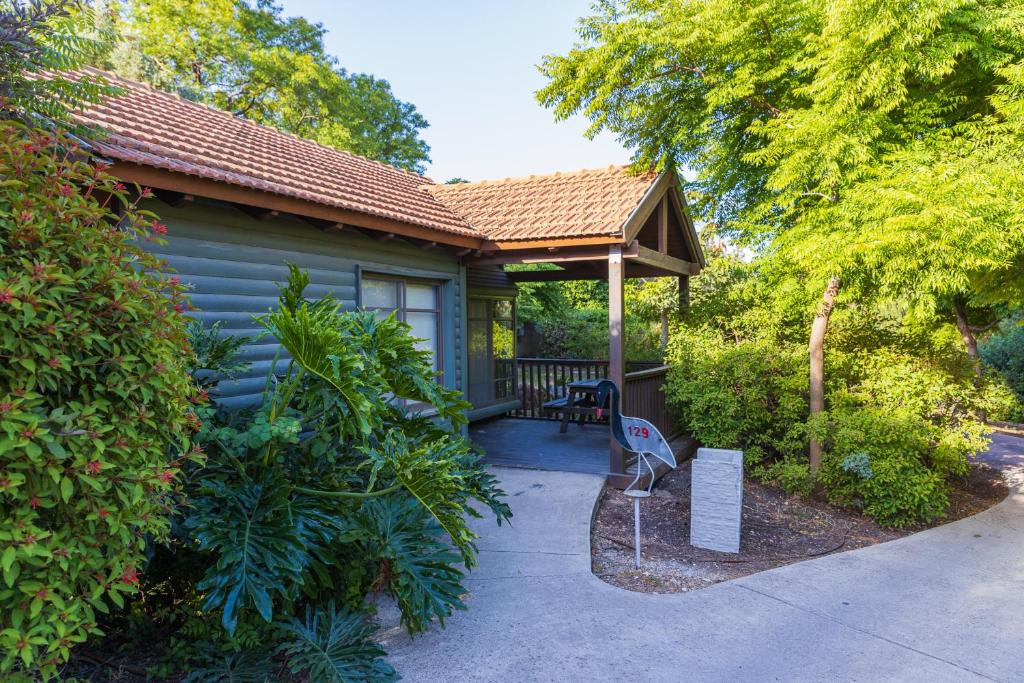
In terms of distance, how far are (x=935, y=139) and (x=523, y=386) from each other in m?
6.95

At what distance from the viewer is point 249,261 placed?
5129mm

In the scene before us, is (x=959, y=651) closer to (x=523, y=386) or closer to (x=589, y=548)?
(x=589, y=548)

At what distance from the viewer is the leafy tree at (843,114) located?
540cm

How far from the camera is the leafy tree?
17.7 ft

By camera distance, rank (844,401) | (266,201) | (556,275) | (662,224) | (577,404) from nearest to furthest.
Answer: (266,201) < (844,401) < (662,224) < (577,404) < (556,275)

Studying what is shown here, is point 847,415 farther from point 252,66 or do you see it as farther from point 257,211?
point 252,66

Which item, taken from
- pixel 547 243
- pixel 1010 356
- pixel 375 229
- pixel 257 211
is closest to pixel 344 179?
pixel 375 229

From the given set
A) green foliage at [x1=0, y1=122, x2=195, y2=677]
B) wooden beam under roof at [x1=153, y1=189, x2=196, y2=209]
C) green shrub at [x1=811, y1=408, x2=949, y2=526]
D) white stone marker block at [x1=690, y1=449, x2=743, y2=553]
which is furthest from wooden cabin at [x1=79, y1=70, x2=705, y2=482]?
green shrub at [x1=811, y1=408, x2=949, y2=526]

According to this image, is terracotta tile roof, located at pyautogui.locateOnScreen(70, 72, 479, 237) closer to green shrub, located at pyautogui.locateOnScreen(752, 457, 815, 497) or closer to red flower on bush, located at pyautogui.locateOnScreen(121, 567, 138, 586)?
red flower on bush, located at pyautogui.locateOnScreen(121, 567, 138, 586)

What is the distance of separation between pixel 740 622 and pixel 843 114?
4952 millimetres

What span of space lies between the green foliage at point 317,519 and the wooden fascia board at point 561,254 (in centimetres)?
349

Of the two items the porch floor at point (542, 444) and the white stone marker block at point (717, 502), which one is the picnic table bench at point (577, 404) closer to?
the porch floor at point (542, 444)

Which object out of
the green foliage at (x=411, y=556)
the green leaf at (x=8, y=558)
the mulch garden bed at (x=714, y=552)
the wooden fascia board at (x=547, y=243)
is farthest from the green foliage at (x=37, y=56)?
the wooden fascia board at (x=547, y=243)

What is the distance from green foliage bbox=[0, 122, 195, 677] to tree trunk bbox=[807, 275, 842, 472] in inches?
261
